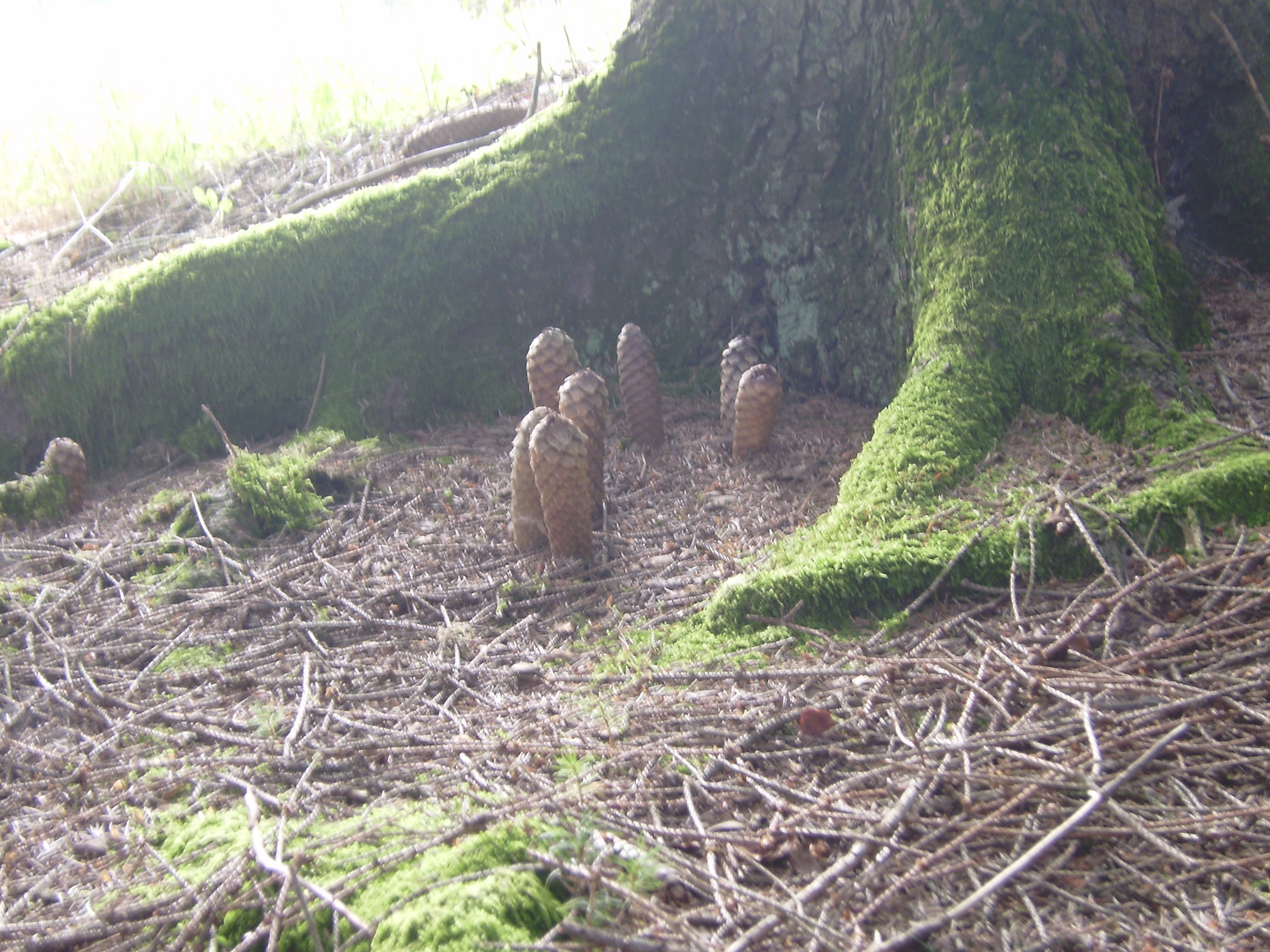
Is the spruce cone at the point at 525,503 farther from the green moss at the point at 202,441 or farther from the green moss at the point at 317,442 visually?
the green moss at the point at 202,441

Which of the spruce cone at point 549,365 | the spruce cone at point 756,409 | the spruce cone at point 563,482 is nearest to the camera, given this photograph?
the spruce cone at point 563,482

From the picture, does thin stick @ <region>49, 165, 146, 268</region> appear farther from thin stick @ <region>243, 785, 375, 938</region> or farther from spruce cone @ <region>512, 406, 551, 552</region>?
thin stick @ <region>243, 785, 375, 938</region>

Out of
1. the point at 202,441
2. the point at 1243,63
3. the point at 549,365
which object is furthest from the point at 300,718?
the point at 1243,63

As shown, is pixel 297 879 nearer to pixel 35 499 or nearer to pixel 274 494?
pixel 274 494

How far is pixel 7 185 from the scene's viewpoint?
23.7 ft

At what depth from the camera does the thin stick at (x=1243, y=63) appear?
3486mm

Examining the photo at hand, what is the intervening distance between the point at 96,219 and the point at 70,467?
336 centimetres

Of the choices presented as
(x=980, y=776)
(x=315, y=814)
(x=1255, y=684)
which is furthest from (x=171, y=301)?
(x=1255, y=684)

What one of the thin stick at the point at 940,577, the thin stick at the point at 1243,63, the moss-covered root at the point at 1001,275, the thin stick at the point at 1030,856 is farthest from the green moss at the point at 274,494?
the thin stick at the point at 1243,63

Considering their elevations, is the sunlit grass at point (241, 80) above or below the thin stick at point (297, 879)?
above

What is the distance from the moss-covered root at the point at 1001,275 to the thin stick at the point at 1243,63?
59 cm

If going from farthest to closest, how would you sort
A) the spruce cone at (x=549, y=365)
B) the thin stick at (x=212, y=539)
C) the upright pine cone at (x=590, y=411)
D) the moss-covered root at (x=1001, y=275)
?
1. the spruce cone at (x=549, y=365)
2. the upright pine cone at (x=590, y=411)
3. the thin stick at (x=212, y=539)
4. the moss-covered root at (x=1001, y=275)

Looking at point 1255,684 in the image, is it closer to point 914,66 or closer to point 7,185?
point 914,66

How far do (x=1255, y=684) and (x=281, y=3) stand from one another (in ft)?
30.3
